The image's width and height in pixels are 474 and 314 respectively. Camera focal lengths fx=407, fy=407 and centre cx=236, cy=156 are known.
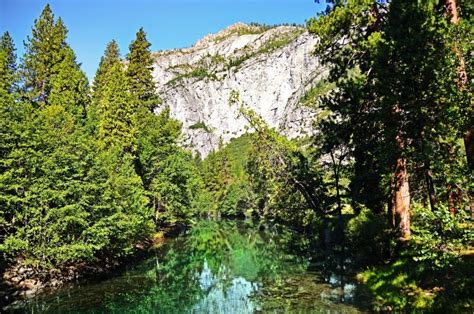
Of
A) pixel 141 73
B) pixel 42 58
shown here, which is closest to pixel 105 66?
pixel 141 73

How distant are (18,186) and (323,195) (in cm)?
2673

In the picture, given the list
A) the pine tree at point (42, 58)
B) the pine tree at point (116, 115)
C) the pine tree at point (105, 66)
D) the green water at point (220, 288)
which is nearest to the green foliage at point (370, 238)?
the green water at point (220, 288)

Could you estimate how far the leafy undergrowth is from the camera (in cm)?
1010

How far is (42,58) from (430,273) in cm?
4139

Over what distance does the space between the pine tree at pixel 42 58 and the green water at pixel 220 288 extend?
21544 mm

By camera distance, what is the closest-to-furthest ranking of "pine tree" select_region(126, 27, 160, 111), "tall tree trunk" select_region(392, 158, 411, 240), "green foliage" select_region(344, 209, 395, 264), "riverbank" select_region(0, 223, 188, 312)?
"tall tree trunk" select_region(392, 158, 411, 240) < "green foliage" select_region(344, 209, 395, 264) < "riverbank" select_region(0, 223, 188, 312) < "pine tree" select_region(126, 27, 160, 111)

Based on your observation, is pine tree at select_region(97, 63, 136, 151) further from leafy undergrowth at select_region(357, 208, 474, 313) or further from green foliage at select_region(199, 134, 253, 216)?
green foliage at select_region(199, 134, 253, 216)

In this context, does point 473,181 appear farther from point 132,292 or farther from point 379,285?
point 132,292

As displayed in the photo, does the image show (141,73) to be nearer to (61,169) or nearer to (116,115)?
(116,115)

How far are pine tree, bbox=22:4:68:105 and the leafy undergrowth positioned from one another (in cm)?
3622

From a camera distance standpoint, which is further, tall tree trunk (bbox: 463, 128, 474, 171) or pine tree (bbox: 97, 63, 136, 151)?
pine tree (bbox: 97, 63, 136, 151)

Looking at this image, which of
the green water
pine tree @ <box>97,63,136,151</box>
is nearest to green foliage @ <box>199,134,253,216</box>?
pine tree @ <box>97,63,136,151</box>

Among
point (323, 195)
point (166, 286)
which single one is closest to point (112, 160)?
point (166, 286)

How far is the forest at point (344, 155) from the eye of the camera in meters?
11.7
